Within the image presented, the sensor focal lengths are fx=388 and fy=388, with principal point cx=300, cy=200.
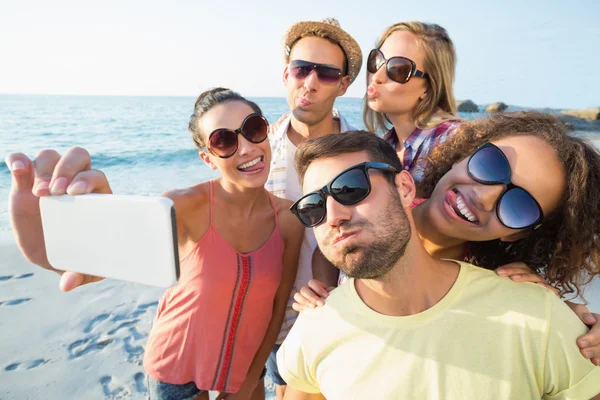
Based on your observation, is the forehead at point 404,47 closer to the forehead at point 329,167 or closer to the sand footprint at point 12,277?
the forehead at point 329,167

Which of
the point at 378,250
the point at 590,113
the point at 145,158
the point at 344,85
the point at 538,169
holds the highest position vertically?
the point at 344,85

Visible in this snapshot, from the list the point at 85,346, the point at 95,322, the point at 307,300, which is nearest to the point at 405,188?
the point at 307,300

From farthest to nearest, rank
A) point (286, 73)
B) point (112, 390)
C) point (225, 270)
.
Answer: point (112, 390)
point (286, 73)
point (225, 270)

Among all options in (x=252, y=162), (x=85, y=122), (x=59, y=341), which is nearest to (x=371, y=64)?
(x=252, y=162)

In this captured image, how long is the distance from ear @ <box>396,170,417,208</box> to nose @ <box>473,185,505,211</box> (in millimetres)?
295

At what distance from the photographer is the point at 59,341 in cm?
461

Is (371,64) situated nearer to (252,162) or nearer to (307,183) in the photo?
(252,162)

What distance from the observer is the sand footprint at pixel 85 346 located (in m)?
4.41

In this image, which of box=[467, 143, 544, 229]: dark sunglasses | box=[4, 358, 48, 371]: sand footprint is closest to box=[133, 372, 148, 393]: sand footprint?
box=[4, 358, 48, 371]: sand footprint

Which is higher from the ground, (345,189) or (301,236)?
(345,189)

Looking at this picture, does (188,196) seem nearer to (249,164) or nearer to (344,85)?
(249,164)

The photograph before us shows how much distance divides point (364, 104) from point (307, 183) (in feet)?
7.54

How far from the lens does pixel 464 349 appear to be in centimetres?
152

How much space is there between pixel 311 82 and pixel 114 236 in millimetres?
2383
